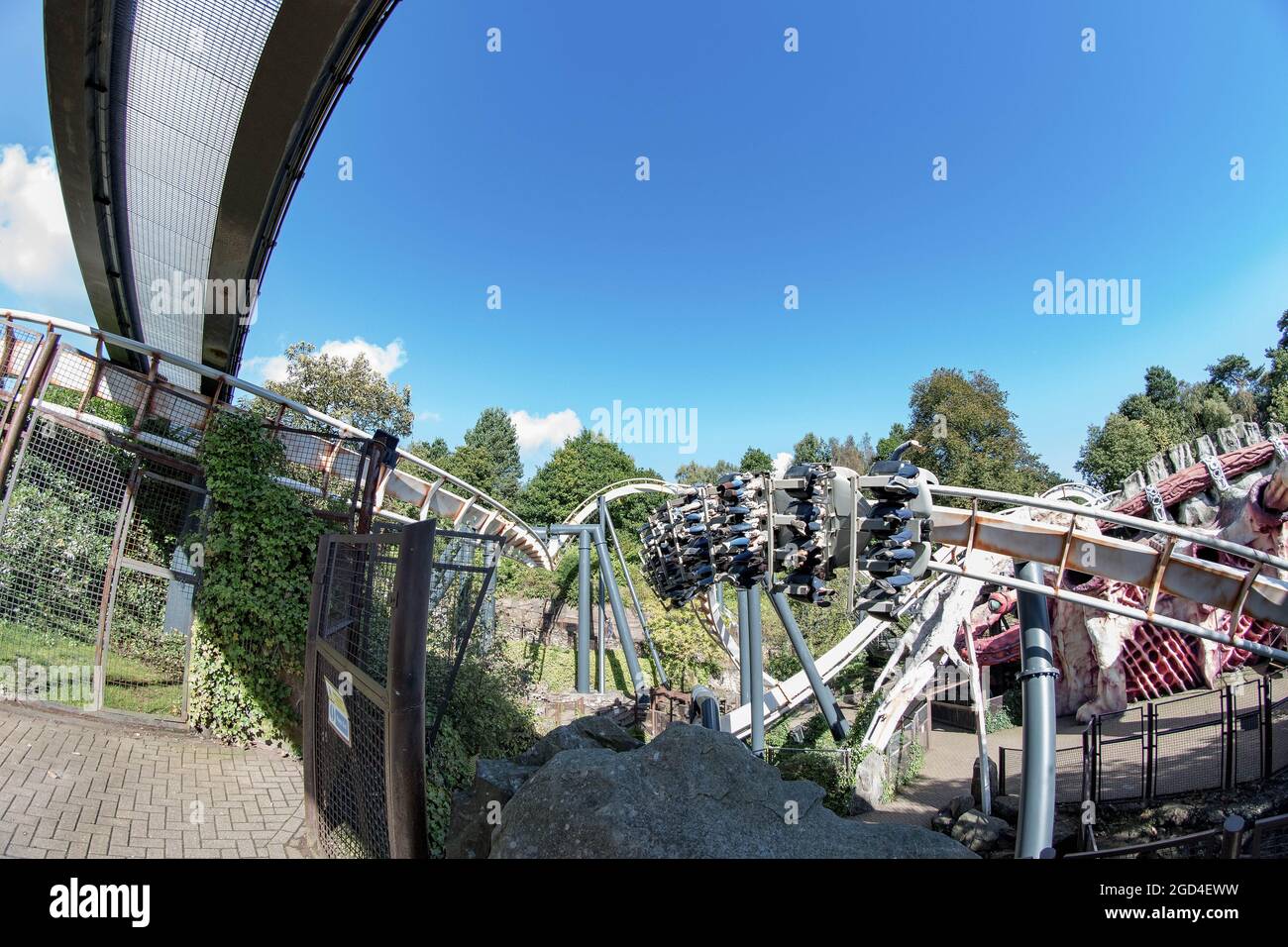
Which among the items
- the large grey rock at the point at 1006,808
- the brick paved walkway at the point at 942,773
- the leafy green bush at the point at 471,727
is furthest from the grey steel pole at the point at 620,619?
the leafy green bush at the point at 471,727

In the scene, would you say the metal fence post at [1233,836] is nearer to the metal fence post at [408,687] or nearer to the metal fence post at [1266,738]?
the metal fence post at [408,687]

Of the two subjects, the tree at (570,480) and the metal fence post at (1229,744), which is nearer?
the metal fence post at (1229,744)

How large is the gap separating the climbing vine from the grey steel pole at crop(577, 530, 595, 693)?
27.1 ft

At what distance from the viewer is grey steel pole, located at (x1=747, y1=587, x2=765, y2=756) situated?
30.8 ft

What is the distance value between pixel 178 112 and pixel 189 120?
0.09 metres

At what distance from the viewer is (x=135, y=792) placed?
495 centimetres

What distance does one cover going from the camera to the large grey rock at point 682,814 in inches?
107

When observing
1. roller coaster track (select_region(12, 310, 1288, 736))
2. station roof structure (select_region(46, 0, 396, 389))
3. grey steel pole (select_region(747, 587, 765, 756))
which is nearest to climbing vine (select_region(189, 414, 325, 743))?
roller coaster track (select_region(12, 310, 1288, 736))

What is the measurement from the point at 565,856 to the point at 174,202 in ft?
24.9

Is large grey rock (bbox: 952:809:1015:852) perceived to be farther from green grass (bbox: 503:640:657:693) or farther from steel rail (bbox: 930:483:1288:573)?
green grass (bbox: 503:640:657:693)

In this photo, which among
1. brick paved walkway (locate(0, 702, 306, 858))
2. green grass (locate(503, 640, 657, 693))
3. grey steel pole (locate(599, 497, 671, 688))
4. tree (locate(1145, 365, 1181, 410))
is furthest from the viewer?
tree (locate(1145, 365, 1181, 410))

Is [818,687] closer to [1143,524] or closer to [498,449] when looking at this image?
[1143,524]

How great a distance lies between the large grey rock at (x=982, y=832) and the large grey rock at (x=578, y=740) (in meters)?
5.56
